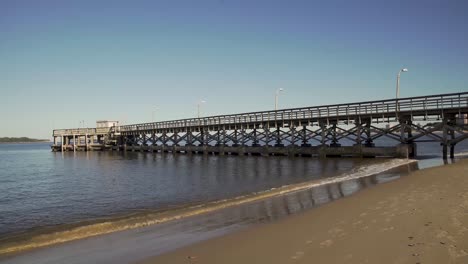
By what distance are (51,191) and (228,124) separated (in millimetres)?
31046

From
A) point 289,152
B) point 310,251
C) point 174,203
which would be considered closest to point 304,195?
point 174,203

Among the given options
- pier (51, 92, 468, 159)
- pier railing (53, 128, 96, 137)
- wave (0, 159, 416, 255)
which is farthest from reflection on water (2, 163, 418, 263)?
pier railing (53, 128, 96, 137)

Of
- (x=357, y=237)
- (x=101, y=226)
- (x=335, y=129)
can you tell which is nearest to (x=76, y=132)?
(x=335, y=129)

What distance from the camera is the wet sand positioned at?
5.66 metres

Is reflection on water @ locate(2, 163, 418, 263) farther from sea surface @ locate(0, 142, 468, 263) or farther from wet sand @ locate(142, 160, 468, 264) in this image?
wet sand @ locate(142, 160, 468, 264)

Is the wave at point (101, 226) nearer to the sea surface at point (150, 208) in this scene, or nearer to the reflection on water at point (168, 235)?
the sea surface at point (150, 208)

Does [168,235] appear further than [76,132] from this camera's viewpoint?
No

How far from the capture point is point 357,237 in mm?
6691

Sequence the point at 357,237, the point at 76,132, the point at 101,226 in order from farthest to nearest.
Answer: the point at 76,132 → the point at 101,226 → the point at 357,237

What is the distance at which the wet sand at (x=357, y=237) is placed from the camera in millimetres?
5660

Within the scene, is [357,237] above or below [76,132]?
below

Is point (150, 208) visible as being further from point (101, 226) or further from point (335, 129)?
point (335, 129)

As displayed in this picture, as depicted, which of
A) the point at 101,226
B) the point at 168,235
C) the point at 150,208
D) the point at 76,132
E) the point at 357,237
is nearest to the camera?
the point at 357,237

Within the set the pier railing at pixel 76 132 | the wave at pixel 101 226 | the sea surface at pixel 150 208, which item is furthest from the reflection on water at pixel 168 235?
the pier railing at pixel 76 132
